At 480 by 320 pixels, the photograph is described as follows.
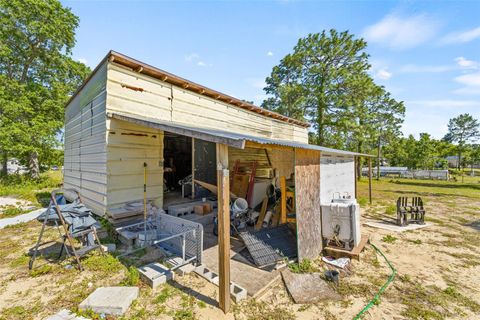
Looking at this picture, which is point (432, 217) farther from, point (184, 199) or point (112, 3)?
point (112, 3)

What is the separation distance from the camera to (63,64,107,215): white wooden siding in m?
5.57

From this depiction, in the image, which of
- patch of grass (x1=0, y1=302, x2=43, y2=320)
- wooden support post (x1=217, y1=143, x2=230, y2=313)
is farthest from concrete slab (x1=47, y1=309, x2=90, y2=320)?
wooden support post (x1=217, y1=143, x2=230, y2=313)

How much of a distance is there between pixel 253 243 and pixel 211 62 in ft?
27.9

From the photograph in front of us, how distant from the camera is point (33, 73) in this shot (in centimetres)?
1477

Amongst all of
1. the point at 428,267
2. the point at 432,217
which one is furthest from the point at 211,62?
the point at 432,217

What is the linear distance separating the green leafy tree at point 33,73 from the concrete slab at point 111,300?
1505cm

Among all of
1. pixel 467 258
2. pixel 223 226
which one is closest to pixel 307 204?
pixel 223 226

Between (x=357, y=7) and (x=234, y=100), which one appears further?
(x=234, y=100)

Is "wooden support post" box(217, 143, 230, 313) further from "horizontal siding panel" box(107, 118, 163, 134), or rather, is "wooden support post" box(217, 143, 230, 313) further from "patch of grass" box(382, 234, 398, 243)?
"patch of grass" box(382, 234, 398, 243)

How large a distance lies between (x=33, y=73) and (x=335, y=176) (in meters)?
21.1

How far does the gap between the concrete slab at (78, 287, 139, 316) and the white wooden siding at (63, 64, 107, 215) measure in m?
2.90

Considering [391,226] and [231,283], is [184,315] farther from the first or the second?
[391,226]

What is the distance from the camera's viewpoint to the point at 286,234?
5051 millimetres

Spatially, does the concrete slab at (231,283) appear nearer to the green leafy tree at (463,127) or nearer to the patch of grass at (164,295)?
the patch of grass at (164,295)
